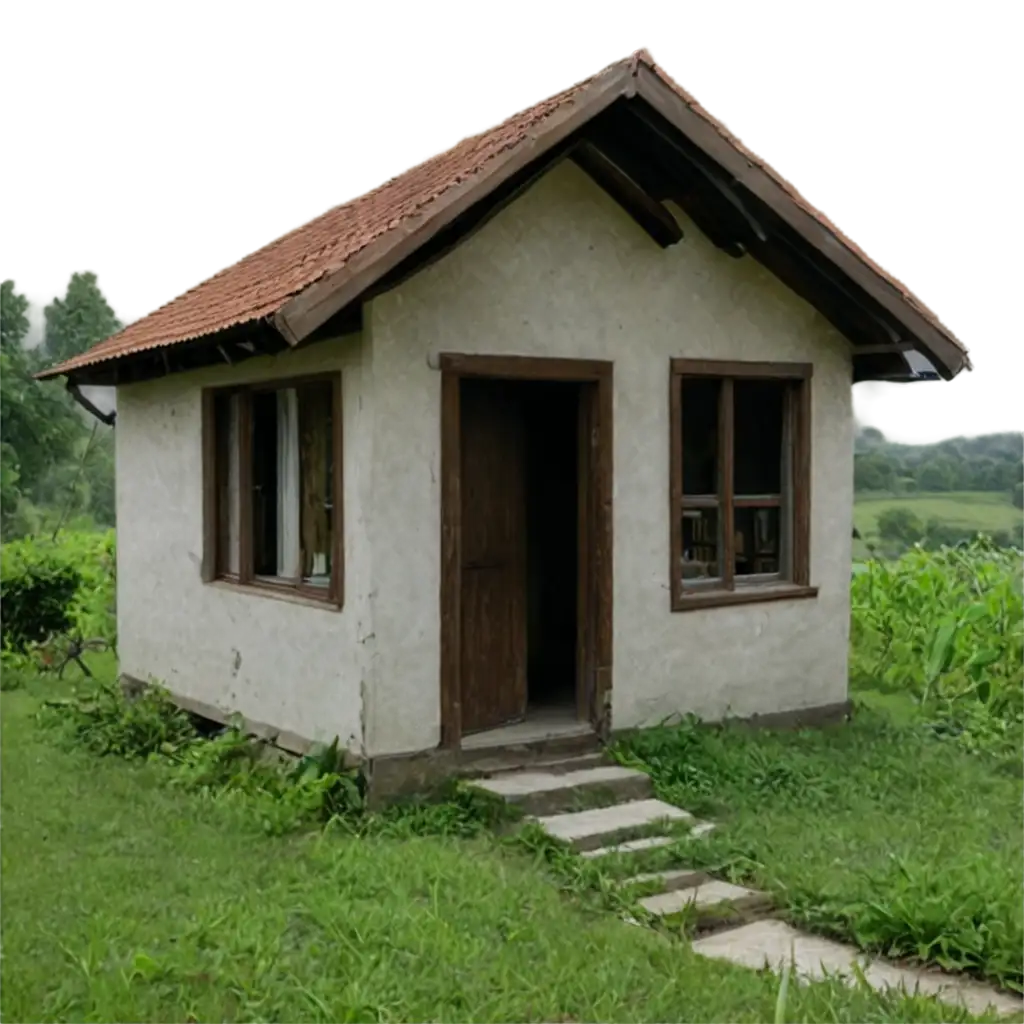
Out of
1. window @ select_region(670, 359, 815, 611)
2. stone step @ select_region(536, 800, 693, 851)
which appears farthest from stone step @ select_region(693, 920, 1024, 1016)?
window @ select_region(670, 359, 815, 611)

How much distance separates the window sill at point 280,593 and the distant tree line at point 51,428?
10.7 meters

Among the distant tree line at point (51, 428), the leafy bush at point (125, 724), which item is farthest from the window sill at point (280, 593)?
the distant tree line at point (51, 428)

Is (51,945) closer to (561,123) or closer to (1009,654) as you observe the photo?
(561,123)

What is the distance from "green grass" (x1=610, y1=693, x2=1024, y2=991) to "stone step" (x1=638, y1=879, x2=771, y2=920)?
0.14 meters

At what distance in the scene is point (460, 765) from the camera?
8.08m

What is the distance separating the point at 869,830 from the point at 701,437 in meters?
3.32

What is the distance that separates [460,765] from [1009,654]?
229 inches

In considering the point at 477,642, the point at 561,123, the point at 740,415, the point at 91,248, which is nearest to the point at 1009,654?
the point at 740,415

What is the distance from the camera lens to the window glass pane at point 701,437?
9531 mm

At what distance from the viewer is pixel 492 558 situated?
9117 mm

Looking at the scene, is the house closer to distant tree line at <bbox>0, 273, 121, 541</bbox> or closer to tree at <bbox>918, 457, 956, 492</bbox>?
tree at <bbox>918, 457, 956, 492</bbox>

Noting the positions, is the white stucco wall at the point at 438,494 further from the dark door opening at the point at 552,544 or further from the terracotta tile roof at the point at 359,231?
the dark door opening at the point at 552,544

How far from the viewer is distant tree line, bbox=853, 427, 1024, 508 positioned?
6637mm

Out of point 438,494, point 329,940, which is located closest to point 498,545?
point 438,494
